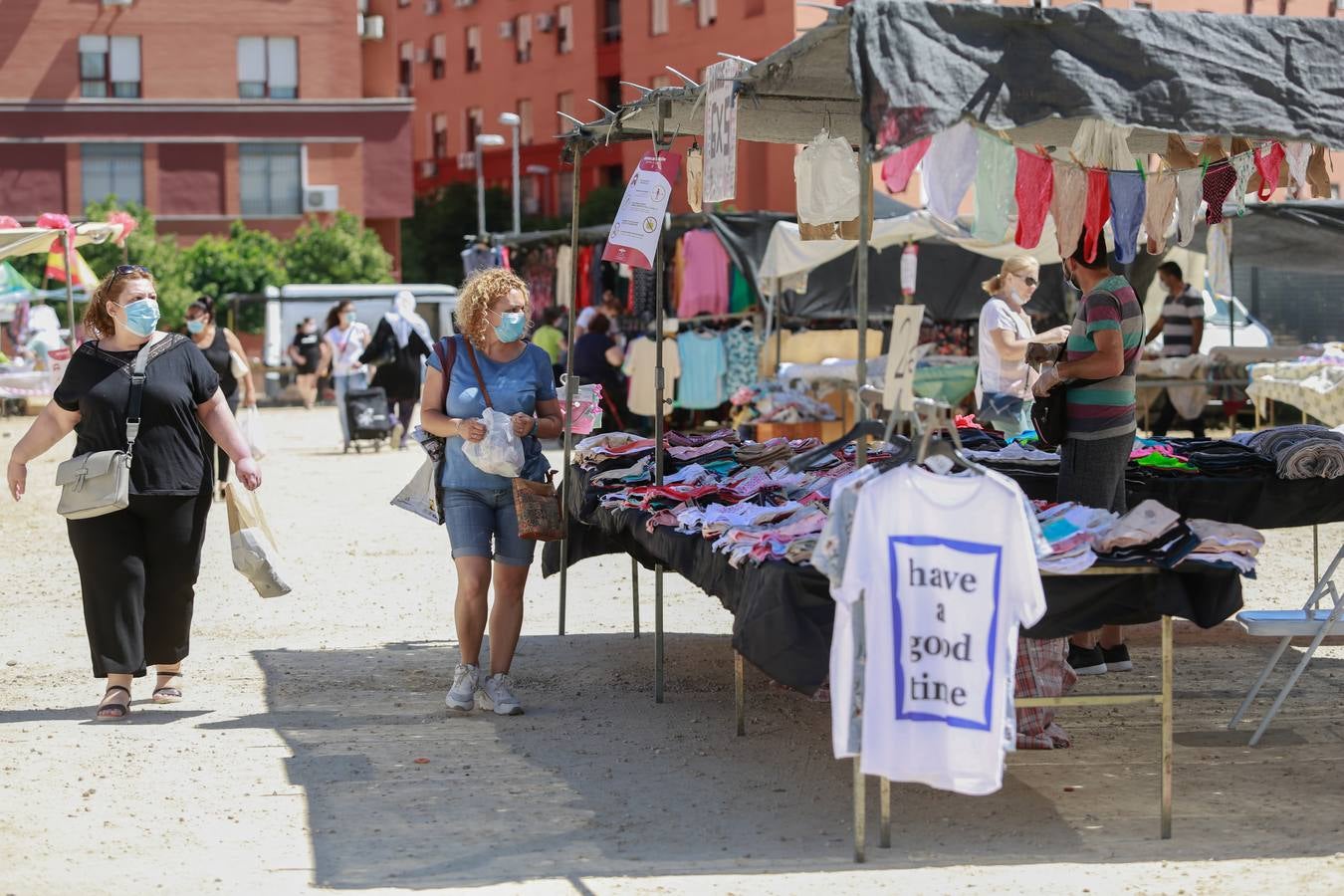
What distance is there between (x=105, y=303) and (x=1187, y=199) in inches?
206

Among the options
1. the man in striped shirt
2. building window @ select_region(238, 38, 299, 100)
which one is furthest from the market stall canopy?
building window @ select_region(238, 38, 299, 100)

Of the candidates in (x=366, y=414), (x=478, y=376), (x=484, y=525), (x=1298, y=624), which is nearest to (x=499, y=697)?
(x=484, y=525)

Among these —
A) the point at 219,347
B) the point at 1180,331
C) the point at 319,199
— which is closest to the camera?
the point at 219,347

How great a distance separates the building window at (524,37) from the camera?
5712cm

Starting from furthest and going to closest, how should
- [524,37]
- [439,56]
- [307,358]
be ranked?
[439,56], [524,37], [307,358]

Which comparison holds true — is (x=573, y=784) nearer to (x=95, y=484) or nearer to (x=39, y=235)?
(x=95, y=484)

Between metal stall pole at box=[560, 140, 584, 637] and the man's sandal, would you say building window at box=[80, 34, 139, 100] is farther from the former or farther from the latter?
the man's sandal

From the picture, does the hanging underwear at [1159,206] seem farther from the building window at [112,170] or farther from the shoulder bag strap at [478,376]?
the building window at [112,170]

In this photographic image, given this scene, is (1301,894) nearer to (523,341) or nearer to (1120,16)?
(1120,16)

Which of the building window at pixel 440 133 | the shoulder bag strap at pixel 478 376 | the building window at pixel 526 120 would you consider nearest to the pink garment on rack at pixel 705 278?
the shoulder bag strap at pixel 478 376

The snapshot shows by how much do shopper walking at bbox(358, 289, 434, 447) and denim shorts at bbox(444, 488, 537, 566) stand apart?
38.3 ft

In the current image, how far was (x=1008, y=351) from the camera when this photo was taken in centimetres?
972

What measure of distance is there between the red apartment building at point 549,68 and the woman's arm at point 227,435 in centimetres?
3568

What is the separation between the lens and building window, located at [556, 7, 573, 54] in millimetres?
55031
